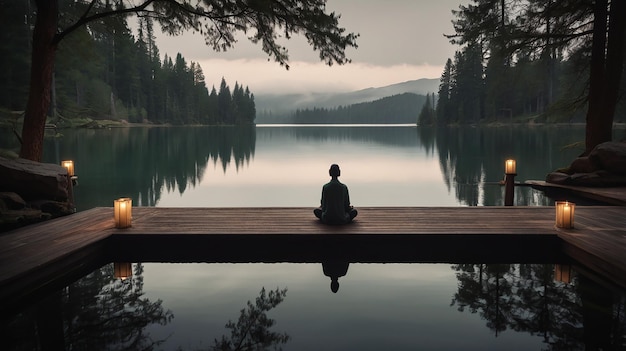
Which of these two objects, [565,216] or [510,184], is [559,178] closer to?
[510,184]

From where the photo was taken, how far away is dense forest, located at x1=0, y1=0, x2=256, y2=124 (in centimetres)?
2806

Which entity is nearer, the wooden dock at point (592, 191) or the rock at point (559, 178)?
the wooden dock at point (592, 191)

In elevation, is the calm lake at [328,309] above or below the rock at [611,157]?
below

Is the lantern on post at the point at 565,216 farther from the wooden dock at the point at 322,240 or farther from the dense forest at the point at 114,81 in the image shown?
the dense forest at the point at 114,81

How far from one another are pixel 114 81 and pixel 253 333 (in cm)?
9200

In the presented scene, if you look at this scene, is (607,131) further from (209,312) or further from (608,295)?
(209,312)

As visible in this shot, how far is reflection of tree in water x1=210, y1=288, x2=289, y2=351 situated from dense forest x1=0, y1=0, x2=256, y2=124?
12654mm

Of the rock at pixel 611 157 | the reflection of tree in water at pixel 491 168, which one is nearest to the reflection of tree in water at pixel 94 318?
the reflection of tree in water at pixel 491 168

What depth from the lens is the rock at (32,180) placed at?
10.2 m

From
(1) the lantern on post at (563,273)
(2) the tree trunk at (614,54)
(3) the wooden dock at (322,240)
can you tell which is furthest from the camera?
(2) the tree trunk at (614,54)

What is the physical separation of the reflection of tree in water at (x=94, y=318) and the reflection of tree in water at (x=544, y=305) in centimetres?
487

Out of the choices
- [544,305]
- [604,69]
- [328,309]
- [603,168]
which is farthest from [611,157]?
[328,309]

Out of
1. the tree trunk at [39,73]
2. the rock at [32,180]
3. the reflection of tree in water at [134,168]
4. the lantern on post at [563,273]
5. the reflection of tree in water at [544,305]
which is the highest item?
the tree trunk at [39,73]

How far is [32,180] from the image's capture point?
1045 centimetres
